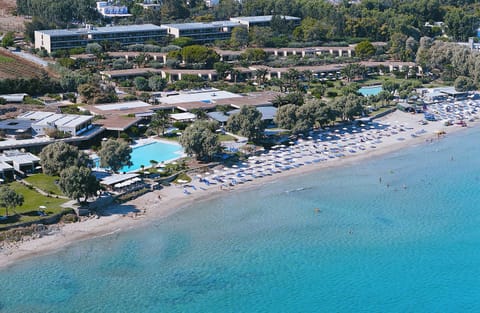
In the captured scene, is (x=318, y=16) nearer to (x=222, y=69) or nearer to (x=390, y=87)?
(x=222, y=69)

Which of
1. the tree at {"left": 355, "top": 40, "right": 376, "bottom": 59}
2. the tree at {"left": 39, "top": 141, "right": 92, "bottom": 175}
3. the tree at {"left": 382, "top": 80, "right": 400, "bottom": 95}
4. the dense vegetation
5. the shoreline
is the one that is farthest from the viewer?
the dense vegetation

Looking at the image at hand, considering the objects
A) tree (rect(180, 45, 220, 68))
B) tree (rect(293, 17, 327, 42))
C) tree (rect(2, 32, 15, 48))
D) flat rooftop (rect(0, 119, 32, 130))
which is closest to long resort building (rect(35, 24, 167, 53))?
tree (rect(2, 32, 15, 48))

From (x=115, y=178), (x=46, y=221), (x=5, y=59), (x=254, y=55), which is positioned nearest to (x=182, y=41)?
(x=254, y=55)

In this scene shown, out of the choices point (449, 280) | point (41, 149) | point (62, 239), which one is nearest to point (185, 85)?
point (41, 149)

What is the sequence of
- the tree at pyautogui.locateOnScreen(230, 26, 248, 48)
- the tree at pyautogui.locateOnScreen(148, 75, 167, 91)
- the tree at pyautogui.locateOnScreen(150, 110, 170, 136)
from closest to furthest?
the tree at pyautogui.locateOnScreen(150, 110, 170, 136) < the tree at pyautogui.locateOnScreen(148, 75, 167, 91) < the tree at pyautogui.locateOnScreen(230, 26, 248, 48)

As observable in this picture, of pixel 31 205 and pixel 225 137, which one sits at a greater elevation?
pixel 225 137

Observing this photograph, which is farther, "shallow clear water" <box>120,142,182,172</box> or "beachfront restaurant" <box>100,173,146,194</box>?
"shallow clear water" <box>120,142,182,172</box>

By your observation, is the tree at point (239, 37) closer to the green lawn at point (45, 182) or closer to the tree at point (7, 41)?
the tree at point (7, 41)

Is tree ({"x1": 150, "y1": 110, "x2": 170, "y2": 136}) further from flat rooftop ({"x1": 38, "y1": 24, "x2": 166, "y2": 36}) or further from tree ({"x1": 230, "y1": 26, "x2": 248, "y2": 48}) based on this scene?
tree ({"x1": 230, "y1": 26, "x2": 248, "y2": 48})
